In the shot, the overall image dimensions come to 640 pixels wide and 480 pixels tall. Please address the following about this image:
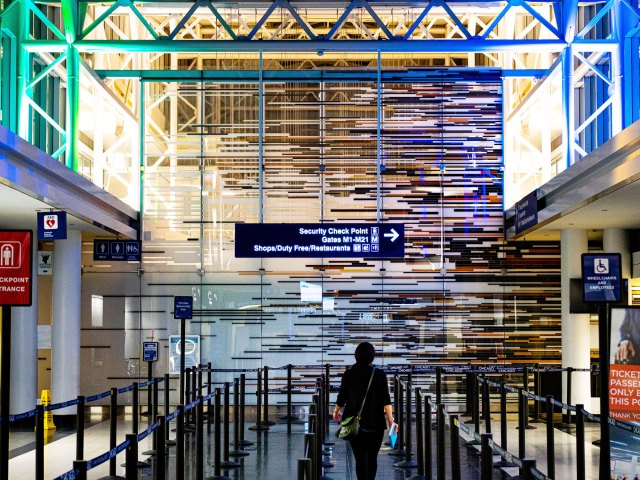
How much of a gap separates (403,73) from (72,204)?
878 centimetres

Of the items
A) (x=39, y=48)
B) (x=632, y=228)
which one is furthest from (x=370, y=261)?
(x=39, y=48)

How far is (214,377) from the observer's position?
2170 centimetres

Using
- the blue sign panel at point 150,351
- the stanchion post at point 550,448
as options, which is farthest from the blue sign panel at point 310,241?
the stanchion post at point 550,448

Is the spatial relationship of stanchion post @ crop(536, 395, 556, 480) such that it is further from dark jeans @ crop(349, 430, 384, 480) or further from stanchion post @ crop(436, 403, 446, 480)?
dark jeans @ crop(349, 430, 384, 480)

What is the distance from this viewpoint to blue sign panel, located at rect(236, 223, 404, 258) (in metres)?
17.9

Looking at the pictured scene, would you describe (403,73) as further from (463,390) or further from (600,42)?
(463,390)

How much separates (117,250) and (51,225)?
4929 mm

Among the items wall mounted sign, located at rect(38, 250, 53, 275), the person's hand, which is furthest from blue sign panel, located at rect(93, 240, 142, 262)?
the person's hand

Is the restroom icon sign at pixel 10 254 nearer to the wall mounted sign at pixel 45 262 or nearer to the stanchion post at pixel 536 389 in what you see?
the stanchion post at pixel 536 389

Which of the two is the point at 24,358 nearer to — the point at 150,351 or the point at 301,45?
the point at 150,351

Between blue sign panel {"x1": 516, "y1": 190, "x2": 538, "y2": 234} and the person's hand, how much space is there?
846cm

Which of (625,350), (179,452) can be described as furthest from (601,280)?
(179,452)

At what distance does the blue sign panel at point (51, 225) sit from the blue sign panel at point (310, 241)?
10.5ft

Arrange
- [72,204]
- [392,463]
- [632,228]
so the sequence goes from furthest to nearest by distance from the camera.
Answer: [632,228], [72,204], [392,463]
